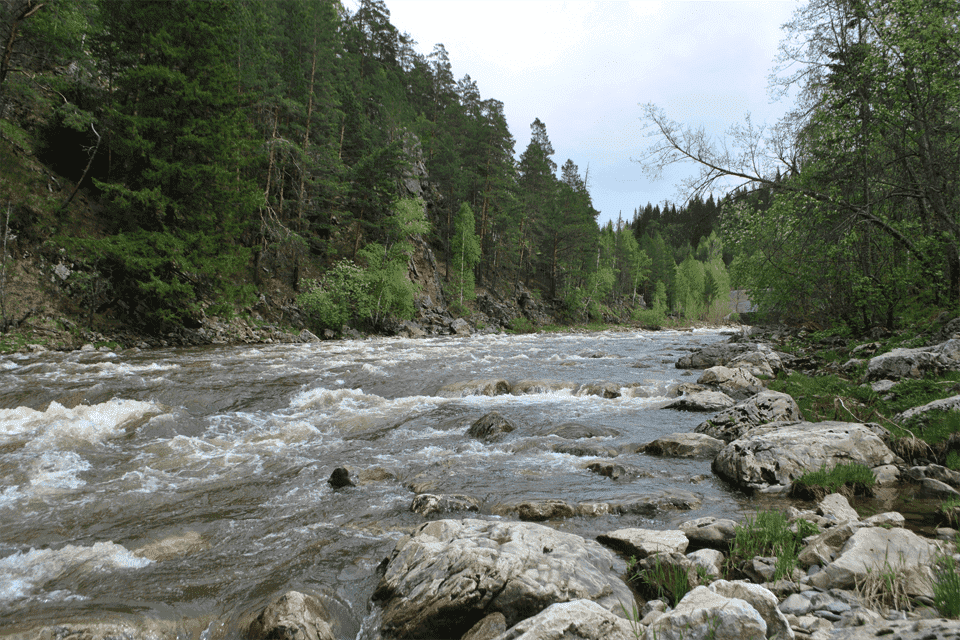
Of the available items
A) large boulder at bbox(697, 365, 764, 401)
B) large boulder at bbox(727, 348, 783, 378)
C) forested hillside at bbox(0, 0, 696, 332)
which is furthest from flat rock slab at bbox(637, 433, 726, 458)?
forested hillside at bbox(0, 0, 696, 332)

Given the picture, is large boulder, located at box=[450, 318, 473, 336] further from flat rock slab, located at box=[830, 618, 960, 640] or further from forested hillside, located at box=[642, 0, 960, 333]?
flat rock slab, located at box=[830, 618, 960, 640]

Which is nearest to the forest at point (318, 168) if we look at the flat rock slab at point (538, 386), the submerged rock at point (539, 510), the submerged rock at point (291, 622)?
the flat rock slab at point (538, 386)

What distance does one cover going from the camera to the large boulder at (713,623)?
2242 mm

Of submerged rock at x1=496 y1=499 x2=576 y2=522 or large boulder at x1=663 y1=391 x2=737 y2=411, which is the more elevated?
large boulder at x1=663 y1=391 x2=737 y2=411

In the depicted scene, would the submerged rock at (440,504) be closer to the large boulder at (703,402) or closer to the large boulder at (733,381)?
the large boulder at (703,402)

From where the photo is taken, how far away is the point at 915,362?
28.2ft

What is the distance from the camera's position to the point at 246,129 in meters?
20.8

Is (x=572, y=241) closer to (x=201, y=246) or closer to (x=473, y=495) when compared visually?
(x=201, y=246)

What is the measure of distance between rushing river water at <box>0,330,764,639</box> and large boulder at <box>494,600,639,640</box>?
4.83 ft

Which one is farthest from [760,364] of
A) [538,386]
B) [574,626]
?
[574,626]

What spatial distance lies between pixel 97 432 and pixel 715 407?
1265 centimetres

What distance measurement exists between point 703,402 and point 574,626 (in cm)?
934

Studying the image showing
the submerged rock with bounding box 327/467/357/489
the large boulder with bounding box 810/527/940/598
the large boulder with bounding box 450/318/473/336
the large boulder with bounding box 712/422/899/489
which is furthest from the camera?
the large boulder with bounding box 450/318/473/336

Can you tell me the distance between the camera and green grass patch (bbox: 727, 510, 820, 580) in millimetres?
3578
